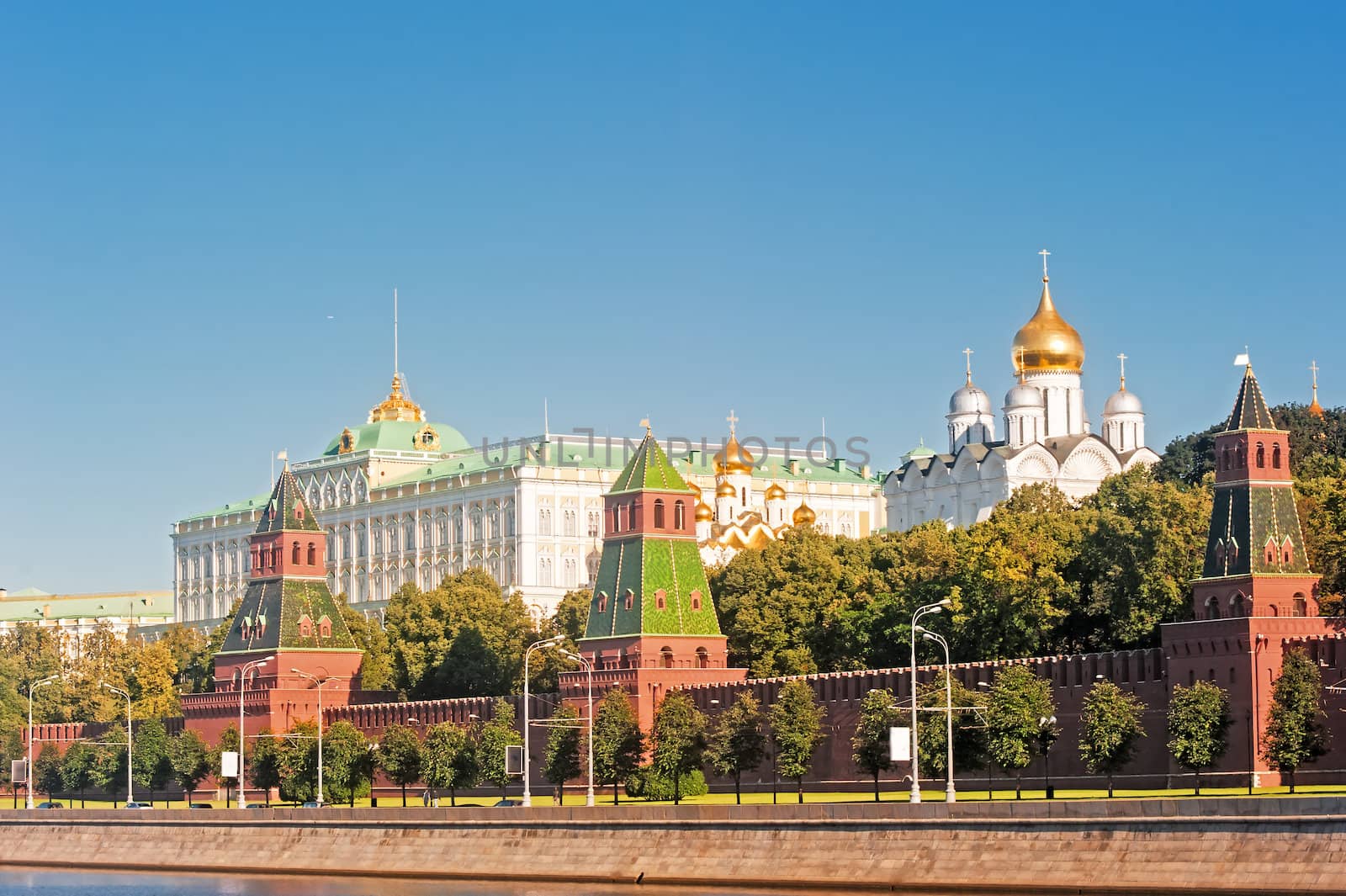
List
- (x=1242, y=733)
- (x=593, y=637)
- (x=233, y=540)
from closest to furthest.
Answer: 1. (x=1242, y=733)
2. (x=593, y=637)
3. (x=233, y=540)

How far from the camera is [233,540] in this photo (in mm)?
194875

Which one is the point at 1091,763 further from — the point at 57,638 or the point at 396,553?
the point at 57,638

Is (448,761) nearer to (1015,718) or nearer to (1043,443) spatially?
(1015,718)

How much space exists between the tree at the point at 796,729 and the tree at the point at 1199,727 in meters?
14.1

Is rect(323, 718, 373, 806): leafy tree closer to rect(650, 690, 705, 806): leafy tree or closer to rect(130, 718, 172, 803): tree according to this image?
rect(650, 690, 705, 806): leafy tree

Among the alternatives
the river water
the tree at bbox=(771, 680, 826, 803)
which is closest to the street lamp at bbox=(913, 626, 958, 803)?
the tree at bbox=(771, 680, 826, 803)

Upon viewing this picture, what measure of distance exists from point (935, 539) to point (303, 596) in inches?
1087

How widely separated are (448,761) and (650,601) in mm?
9547

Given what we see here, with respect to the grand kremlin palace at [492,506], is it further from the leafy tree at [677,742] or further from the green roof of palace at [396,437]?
the leafy tree at [677,742]

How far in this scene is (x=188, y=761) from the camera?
10844 centimetres

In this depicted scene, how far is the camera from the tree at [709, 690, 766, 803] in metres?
84.9

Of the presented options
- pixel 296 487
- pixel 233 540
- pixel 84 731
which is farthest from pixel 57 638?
pixel 296 487

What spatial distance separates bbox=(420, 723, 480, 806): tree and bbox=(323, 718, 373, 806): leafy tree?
2.89m

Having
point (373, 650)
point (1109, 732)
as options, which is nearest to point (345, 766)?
point (373, 650)
